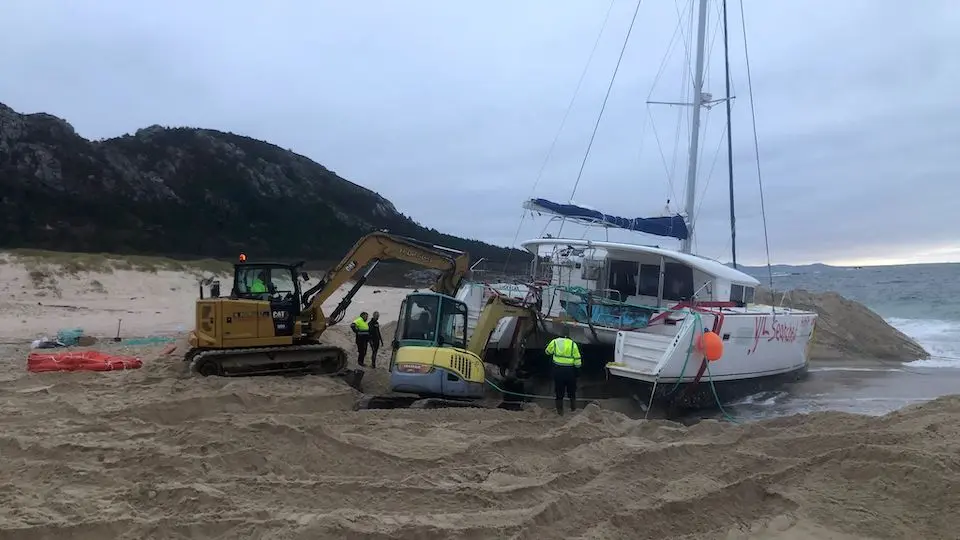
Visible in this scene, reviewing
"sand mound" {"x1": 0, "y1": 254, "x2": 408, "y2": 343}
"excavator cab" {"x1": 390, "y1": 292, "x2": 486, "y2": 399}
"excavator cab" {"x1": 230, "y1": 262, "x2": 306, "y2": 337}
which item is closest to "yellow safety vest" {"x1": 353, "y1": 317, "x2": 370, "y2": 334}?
"excavator cab" {"x1": 230, "y1": 262, "x2": 306, "y2": 337}

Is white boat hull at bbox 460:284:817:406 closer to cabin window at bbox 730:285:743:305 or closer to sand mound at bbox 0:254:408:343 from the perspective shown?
cabin window at bbox 730:285:743:305

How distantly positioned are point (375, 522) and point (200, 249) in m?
41.2

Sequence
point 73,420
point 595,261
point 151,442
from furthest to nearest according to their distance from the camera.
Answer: point 595,261
point 73,420
point 151,442

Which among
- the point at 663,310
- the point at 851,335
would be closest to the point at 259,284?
the point at 663,310

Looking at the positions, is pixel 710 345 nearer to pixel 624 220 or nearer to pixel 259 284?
pixel 624 220

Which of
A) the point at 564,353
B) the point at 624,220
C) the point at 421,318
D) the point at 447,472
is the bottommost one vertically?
the point at 447,472

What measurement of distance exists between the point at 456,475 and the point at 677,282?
30.1 ft

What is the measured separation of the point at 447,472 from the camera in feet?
19.9

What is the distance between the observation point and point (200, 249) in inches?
1666

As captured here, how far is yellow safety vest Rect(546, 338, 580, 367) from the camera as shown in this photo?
32.7 feet

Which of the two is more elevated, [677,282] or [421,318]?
[677,282]

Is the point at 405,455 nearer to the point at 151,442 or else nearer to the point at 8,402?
Answer: the point at 151,442

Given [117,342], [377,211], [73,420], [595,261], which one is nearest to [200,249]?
[377,211]

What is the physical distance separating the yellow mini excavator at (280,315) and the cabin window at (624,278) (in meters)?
3.52
